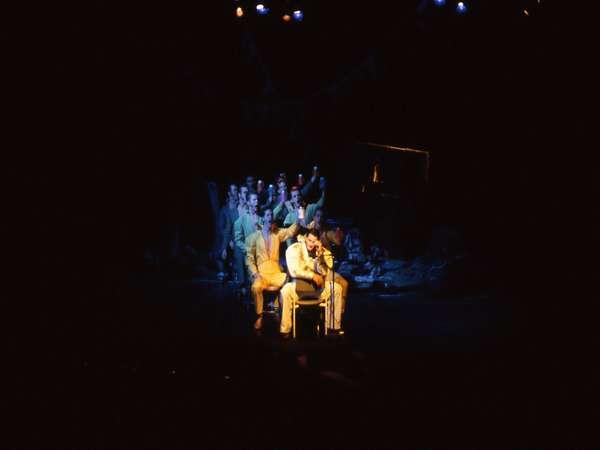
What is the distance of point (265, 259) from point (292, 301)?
2.35ft

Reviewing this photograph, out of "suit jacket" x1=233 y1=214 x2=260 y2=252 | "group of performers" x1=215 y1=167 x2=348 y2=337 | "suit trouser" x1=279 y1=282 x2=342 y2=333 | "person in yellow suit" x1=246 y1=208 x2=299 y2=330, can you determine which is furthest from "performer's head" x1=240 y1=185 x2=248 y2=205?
"suit trouser" x1=279 y1=282 x2=342 y2=333

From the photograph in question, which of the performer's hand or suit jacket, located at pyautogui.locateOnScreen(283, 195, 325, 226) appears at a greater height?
suit jacket, located at pyautogui.locateOnScreen(283, 195, 325, 226)

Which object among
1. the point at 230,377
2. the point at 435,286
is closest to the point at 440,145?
the point at 435,286

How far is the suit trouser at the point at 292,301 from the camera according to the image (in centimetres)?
565

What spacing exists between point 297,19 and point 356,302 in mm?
4566

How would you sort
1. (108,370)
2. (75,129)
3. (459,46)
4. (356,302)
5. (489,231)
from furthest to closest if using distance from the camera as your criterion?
(489,231), (459,46), (356,302), (75,129), (108,370)

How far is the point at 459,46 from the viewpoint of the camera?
9.30 m

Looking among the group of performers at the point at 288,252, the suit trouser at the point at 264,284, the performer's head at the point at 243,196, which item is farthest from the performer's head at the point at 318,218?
the performer's head at the point at 243,196

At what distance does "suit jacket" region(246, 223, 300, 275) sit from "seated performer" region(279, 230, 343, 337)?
42cm

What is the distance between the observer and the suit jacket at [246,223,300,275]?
6.17m

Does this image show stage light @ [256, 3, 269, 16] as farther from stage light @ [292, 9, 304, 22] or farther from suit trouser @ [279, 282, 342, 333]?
suit trouser @ [279, 282, 342, 333]

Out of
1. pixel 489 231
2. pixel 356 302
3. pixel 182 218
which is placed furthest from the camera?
pixel 182 218

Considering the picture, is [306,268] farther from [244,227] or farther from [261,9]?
[261,9]

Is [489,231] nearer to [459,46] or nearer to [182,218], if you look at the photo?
[459,46]
